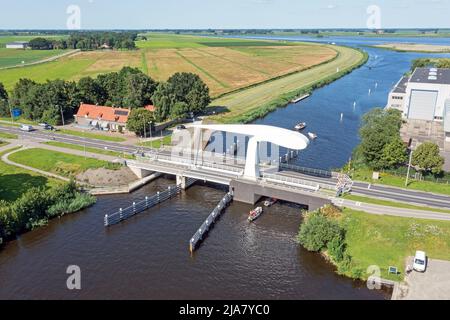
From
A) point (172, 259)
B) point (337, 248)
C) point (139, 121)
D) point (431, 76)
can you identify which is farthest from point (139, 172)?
point (431, 76)

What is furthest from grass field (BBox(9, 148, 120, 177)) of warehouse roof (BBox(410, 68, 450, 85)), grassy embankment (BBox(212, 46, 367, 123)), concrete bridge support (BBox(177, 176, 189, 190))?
warehouse roof (BBox(410, 68, 450, 85))

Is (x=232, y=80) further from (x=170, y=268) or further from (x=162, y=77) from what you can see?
(x=170, y=268)

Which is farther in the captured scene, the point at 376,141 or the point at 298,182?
the point at 376,141

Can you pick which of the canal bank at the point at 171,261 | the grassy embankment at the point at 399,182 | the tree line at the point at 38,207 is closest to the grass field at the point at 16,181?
the tree line at the point at 38,207

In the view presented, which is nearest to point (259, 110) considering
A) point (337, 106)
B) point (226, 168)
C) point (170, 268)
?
point (337, 106)

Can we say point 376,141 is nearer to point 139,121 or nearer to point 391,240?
point 391,240

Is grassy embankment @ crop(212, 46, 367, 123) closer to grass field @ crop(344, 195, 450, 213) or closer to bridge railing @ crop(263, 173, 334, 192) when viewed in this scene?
bridge railing @ crop(263, 173, 334, 192)
